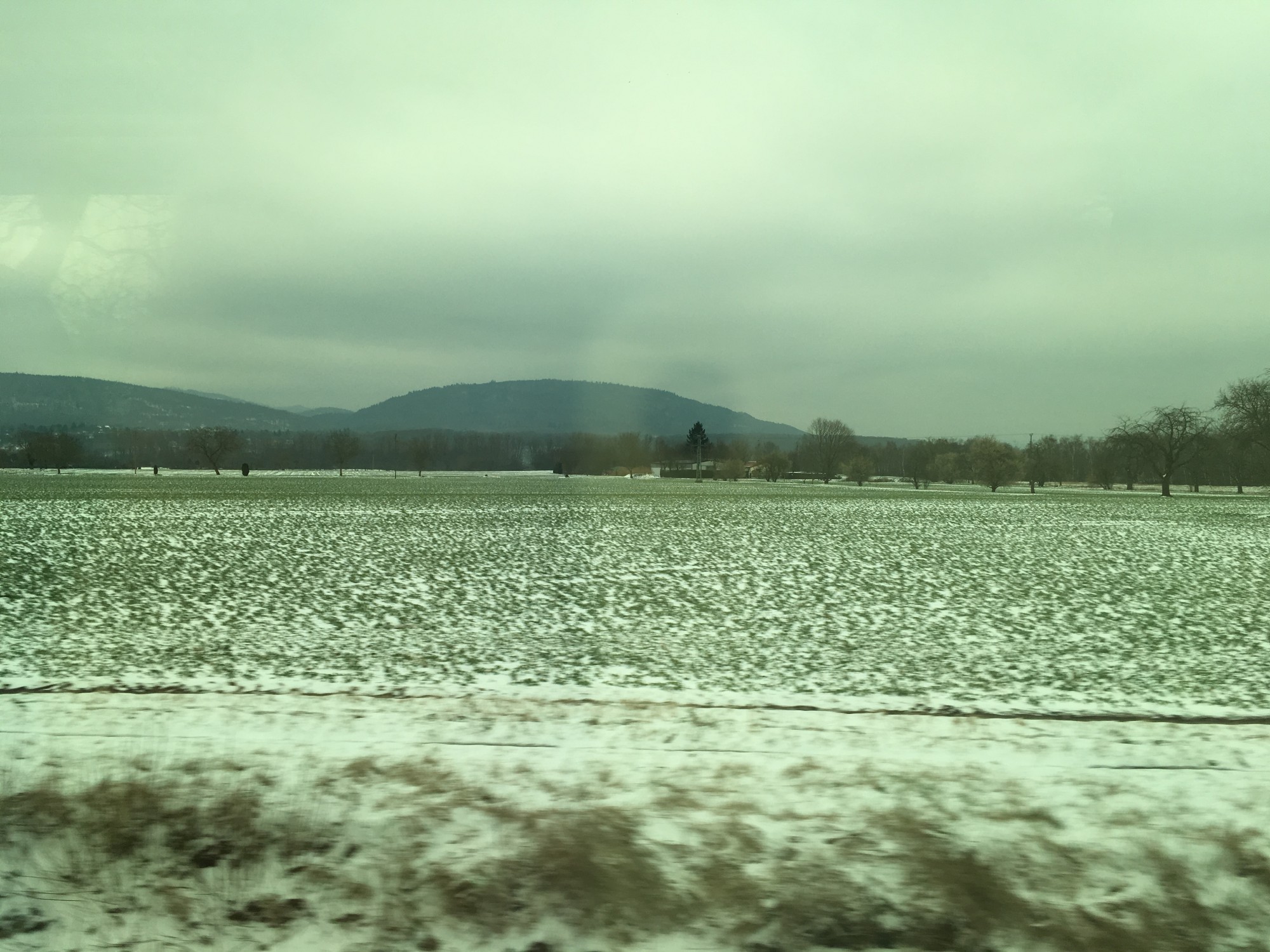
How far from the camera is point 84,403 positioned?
43.1m

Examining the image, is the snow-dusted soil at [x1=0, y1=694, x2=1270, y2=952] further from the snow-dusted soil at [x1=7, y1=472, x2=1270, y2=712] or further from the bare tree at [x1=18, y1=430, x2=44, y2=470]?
the bare tree at [x1=18, y1=430, x2=44, y2=470]

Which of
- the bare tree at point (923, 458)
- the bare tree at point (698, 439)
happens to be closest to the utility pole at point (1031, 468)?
the bare tree at point (923, 458)

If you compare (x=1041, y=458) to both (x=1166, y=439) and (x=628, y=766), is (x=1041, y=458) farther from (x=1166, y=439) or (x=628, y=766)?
(x=628, y=766)

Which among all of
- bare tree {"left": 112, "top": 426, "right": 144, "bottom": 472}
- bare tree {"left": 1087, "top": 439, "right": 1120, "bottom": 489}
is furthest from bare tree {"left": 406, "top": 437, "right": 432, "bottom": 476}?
bare tree {"left": 1087, "top": 439, "right": 1120, "bottom": 489}

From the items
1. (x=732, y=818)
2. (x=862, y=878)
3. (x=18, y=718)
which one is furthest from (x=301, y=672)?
(x=862, y=878)

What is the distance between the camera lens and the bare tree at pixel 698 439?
124562mm

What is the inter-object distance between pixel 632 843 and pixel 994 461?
3444 inches

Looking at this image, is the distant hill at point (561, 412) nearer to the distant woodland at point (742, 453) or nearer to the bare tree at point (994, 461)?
the distant woodland at point (742, 453)

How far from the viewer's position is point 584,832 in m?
4.84

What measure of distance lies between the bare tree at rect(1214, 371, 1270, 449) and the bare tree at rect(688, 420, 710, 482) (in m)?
81.2

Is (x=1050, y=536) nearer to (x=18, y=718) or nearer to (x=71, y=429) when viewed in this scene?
(x=18, y=718)

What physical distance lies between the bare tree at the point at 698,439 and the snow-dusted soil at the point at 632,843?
118 metres

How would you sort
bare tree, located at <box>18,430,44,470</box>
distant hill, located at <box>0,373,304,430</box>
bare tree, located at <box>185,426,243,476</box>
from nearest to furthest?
distant hill, located at <box>0,373,304,430</box> < bare tree, located at <box>18,430,44,470</box> < bare tree, located at <box>185,426,243,476</box>

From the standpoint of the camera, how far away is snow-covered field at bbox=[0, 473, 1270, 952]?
424 cm
